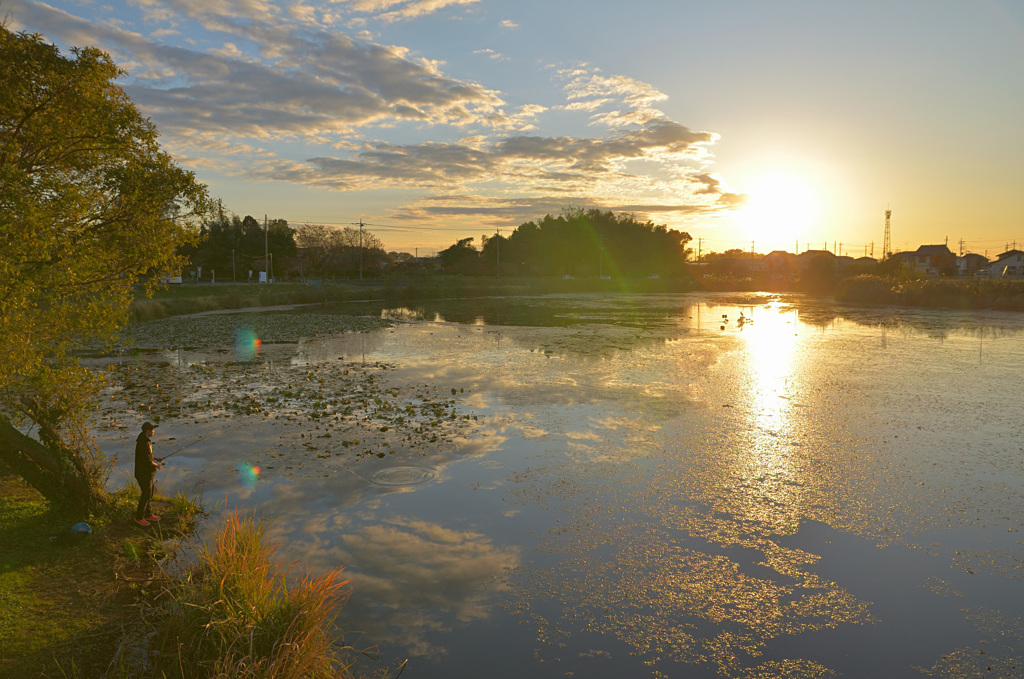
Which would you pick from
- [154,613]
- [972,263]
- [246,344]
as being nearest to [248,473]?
[154,613]

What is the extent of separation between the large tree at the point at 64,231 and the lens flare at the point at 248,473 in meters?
2.30

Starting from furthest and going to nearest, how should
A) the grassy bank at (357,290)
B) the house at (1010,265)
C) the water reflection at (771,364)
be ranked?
the house at (1010,265), the grassy bank at (357,290), the water reflection at (771,364)

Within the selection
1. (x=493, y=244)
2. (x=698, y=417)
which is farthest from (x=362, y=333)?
(x=493, y=244)

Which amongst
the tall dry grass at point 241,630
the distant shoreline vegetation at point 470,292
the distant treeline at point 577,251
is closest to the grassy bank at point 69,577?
the tall dry grass at point 241,630

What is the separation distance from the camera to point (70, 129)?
829cm

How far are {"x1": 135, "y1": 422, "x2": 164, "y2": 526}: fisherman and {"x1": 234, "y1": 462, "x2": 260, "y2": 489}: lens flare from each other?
1.89 metres

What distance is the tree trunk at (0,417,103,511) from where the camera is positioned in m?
8.23

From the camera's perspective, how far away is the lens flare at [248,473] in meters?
10.6

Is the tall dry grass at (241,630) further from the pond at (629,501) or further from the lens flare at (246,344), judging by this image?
the lens flare at (246,344)

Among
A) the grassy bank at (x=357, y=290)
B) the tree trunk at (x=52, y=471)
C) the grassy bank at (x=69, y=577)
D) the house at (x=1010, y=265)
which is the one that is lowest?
the grassy bank at (x=69, y=577)

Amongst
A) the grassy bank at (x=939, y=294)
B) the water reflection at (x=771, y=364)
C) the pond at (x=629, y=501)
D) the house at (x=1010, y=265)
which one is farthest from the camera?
the house at (x=1010, y=265)

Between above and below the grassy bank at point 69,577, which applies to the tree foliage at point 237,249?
above

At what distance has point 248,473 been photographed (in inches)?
433

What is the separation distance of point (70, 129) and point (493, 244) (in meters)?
115
